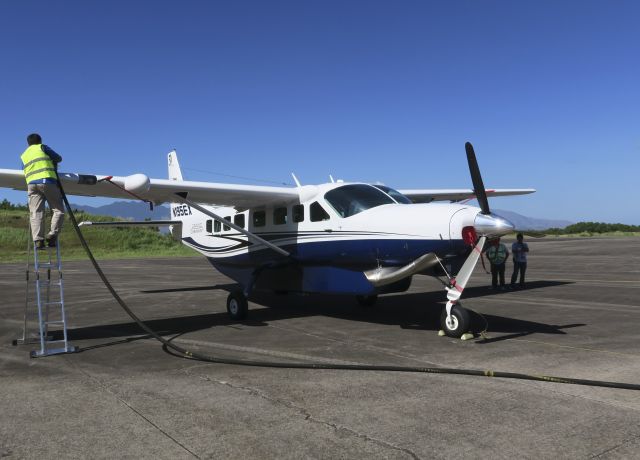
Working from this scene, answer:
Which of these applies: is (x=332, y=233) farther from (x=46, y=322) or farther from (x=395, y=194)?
(x=46, y=322)

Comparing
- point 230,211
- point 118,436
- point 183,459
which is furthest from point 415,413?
point 230,211

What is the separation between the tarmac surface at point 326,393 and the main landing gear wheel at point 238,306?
27 cm

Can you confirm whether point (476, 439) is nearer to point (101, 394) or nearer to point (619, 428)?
point (619, 428)

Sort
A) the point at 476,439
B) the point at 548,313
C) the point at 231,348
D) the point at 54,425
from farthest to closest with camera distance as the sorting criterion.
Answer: the point at 548,313
the point at 231,348
the point at 54,425
the point at 476,439

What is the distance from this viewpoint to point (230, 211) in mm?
13516

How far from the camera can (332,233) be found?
9.94m

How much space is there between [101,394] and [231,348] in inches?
101

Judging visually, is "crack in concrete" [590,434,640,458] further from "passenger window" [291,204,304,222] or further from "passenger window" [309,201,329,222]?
"passenger window" [291,204,304,222]

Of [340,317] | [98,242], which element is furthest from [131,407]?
[98,242]

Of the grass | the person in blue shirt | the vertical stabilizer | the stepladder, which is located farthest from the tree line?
the stepladder

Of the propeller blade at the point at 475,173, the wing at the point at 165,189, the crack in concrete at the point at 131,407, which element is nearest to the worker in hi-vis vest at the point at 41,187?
the wing at the point at 165,189

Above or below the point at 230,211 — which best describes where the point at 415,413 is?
below

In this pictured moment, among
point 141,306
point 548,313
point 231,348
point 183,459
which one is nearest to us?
point 183,459

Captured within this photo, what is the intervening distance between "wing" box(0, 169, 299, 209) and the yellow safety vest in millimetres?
1563
